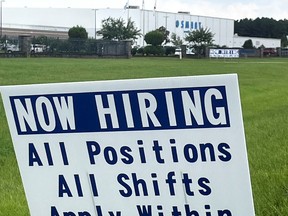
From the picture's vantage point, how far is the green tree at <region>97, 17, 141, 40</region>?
85.8m

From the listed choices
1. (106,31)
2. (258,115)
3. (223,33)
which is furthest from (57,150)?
(223,33)

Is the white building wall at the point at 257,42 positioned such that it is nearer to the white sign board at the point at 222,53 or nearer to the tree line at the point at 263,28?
the tree line at the point at 263,28

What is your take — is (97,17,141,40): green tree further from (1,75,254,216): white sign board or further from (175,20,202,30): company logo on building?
(1,75,254,216): white sign board

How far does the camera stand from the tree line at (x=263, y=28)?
13225 centimetres

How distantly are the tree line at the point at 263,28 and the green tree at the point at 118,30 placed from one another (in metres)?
51.8

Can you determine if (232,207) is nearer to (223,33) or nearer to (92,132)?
(92,132)

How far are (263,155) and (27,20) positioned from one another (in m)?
104

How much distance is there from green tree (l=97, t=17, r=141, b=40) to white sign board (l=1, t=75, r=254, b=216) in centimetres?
8388

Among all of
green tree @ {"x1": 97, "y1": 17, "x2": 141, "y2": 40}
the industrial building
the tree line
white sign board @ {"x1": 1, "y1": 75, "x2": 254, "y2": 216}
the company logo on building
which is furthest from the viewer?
the tree line

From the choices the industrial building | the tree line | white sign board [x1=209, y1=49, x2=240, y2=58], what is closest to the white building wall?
the industrial building

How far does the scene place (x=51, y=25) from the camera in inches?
4131

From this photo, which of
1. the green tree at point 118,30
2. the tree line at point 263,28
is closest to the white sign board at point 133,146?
the green tree at point 118,30

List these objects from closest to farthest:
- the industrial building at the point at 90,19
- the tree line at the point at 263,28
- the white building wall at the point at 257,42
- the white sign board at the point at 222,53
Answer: the white sign board at the point at 222,53, the industrial building at the point at 90,19, the white building wall at the point at 257,42, the tree line at the point at 263,28

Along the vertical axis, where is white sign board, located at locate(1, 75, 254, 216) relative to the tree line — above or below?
below
